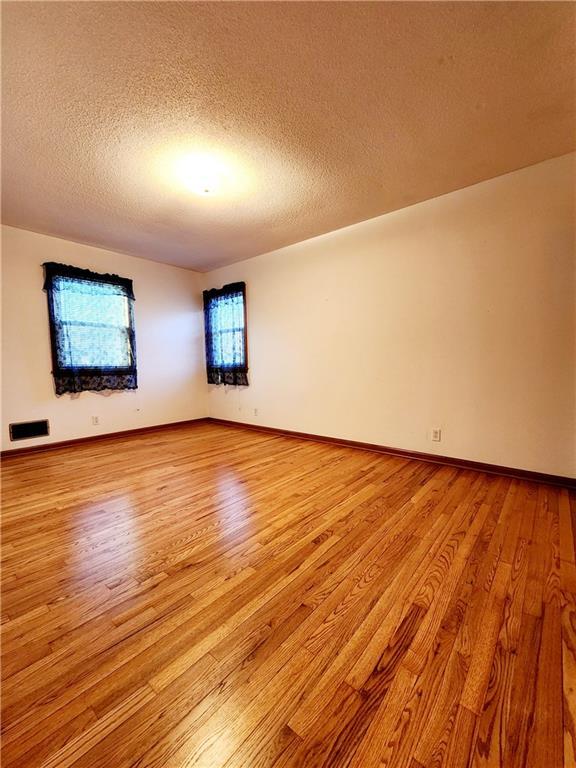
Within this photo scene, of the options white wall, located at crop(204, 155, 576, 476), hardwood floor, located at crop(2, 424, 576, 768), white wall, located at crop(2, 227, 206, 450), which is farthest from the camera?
white wall, located at crop(2, 227, 206, 450)

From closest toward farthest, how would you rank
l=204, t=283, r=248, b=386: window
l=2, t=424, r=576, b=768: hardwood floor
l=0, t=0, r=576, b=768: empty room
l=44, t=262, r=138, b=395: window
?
l=2, t=424, r=576, b=768: hardwood floor → l=0, t=0, r=576, b=768: empty room → l=44, t=262, r=138, b=395: window → l=204, t=283, r=248, b=386: window

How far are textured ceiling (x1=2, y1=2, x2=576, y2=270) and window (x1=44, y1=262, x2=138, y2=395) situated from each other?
103cm

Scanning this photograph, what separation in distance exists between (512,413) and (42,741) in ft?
10.6

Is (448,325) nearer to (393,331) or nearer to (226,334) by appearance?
(393,331)

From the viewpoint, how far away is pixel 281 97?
5.71ft

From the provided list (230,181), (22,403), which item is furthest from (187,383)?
(230,181)

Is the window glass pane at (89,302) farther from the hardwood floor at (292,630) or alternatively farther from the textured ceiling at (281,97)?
the hardwood floor at (292,630)

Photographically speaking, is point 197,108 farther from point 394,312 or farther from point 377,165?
point 394,312

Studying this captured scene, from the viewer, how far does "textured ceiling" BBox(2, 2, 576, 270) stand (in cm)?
136

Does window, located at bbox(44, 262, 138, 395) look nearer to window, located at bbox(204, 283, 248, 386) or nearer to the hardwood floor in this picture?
window, located at bbox(204, 283, 248, 386)

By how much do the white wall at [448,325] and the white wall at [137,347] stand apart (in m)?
1.83

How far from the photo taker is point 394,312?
125 inches

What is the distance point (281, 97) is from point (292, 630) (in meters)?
2.70

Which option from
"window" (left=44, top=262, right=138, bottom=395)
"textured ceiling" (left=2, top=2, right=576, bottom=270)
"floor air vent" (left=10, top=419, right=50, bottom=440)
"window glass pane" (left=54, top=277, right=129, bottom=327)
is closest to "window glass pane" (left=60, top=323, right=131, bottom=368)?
"window" (left=44, top=262, right=138, bottom=395)
